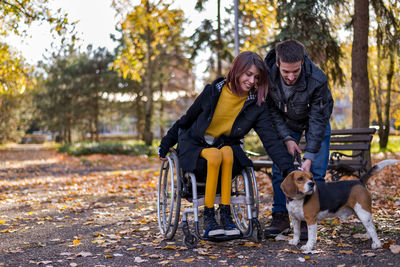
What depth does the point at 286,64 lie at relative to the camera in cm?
364

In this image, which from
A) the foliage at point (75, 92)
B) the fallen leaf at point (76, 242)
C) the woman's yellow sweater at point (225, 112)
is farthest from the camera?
the foliage at point (75, 92)

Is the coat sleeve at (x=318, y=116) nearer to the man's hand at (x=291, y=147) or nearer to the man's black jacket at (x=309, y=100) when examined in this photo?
the man's black jacket at (x=309, y=100)

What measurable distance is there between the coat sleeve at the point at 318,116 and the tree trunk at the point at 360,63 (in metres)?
5.48

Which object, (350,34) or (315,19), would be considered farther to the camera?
(350,34)

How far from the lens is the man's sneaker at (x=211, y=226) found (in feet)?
12.2

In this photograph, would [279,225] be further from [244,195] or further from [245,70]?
[245,70]

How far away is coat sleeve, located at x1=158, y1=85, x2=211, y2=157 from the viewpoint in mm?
4066

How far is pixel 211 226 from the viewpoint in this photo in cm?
380

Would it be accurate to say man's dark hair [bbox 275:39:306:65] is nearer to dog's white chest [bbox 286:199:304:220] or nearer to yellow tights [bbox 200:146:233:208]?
yellow tights [bbox 200:146:233:208]

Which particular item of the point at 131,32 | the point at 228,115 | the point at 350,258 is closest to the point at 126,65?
the point at 131,32

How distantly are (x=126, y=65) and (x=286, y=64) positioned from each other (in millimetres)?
11329

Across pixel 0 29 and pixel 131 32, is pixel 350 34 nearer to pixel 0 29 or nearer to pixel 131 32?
pixel 131 32

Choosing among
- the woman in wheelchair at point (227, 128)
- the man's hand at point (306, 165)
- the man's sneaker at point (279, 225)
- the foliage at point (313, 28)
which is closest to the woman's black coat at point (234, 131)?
the woman in wheelchair at point (227, 128)

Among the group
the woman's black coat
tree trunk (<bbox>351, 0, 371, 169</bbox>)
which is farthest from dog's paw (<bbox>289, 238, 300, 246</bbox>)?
tree trunk (<bbox>351, 0, 371, 169</bbox>)
